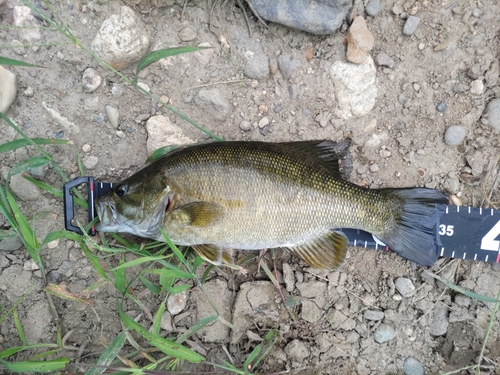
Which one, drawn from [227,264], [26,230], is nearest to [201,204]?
[227,264]

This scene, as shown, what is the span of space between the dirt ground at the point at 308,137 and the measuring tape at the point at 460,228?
12cm

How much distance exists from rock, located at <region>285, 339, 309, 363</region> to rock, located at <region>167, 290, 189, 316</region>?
3.10 feet

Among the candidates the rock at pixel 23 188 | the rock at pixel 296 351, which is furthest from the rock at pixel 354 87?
the rock at pixel 23 188

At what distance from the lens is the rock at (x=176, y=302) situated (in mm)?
3104

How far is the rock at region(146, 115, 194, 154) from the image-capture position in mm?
3170

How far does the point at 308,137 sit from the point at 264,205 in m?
0.88

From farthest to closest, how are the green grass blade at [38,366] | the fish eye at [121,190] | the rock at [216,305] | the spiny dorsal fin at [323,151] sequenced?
the rock at [216,305]
the spiny dorsal fin at [323,151]
the fish eye at [121,190]
the green grass blade at [38,366]

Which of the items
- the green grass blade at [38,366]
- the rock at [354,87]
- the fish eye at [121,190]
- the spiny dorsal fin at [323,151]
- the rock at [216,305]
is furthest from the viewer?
the rock at [354,87]

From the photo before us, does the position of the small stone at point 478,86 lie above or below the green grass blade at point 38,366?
above

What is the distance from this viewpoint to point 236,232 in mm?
2807

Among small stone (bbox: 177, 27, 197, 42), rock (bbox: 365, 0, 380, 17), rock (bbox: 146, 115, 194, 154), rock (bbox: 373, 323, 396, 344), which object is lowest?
rock (bbox: 373, 323, 396, 344)

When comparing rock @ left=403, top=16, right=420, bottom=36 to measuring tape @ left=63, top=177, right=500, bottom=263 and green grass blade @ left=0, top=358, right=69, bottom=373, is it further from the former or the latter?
green grass blade @ left=0, top=358, right=69, bottom=373

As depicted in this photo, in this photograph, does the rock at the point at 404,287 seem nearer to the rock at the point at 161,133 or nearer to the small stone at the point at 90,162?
the rock at the point at 161,133

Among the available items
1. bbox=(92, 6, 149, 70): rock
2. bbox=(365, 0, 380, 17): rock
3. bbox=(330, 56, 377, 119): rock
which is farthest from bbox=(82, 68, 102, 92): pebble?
bbox=(365, 0, 380, 17): rock
